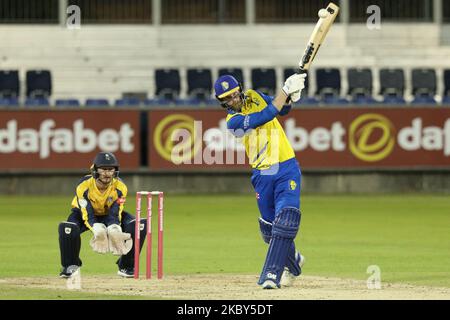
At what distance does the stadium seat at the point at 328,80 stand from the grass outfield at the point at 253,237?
3.60 m

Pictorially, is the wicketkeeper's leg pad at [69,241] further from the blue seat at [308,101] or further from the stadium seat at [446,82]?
the stadium seat at [446,82]

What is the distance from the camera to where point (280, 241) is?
488 inches

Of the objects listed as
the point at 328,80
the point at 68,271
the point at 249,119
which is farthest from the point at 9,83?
the point at 249,119

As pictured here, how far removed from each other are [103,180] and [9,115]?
13.8 meters

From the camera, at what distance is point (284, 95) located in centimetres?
1238

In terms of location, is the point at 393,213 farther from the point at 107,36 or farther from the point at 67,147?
the point at 107,36

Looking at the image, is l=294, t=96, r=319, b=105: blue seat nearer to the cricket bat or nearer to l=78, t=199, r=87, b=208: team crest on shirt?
l=78, t=199, r=87, b=208: team crest on shirt

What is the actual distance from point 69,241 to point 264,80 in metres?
16.7

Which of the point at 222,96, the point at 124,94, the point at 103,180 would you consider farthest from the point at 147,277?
the point at 124,94

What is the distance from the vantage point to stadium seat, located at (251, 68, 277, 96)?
29.6 meters

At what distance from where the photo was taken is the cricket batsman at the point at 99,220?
13305mm

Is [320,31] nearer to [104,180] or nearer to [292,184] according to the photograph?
[292,184]

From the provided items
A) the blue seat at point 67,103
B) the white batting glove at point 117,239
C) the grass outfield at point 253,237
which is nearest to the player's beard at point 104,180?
the white batting glove at point 117,239

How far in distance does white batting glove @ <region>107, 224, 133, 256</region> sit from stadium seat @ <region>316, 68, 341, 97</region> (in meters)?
17.0
